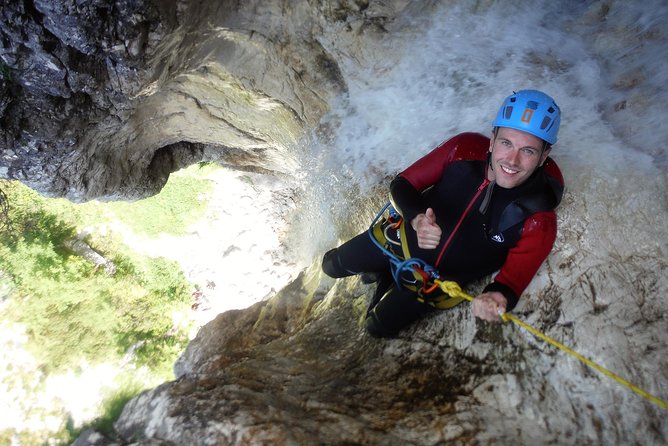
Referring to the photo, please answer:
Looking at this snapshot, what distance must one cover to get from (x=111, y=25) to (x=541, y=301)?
3827 mm

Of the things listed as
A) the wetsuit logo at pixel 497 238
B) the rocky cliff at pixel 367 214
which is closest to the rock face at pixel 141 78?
the rocky cliff at pixel 367 214

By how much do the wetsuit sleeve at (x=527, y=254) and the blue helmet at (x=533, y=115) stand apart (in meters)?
0.51

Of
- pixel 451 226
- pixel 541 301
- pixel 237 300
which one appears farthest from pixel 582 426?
pixel 237 300

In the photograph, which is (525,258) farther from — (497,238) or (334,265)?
(334,265)

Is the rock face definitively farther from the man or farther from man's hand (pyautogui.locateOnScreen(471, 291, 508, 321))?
man's hand (pyautogui.locateOnScreen(471, 291, 508, 321))

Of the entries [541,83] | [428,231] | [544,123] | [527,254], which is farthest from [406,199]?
[541,83]

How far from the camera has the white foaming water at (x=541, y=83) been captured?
3.03m

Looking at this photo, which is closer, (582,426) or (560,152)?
(582,426)

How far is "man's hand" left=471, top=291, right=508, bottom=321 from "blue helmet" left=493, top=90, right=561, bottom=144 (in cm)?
102

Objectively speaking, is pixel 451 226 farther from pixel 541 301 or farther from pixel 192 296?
pixel 192 296

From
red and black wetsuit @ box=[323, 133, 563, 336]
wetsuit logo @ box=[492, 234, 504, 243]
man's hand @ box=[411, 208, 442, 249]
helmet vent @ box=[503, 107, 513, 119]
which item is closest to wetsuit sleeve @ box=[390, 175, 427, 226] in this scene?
red and black wetsuit @ box=[323, 133, 563, 336]

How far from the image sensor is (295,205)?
8.19m

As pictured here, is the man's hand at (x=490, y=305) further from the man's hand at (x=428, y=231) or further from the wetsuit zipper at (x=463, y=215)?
the wetsuit zipper at (x=463, y=215)

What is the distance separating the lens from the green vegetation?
8680 mm
